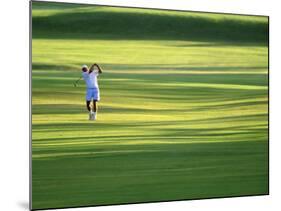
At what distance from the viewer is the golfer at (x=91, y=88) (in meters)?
6.78

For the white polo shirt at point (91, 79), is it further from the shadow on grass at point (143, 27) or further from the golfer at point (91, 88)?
the shadow on grass at point (143, 27)

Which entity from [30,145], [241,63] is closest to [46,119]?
[30,145]

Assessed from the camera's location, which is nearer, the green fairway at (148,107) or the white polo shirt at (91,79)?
the green fairway at (148,107)

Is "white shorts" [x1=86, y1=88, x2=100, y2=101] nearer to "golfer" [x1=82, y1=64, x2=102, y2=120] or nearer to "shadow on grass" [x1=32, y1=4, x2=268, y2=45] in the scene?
"golfer" [x1=82, y1=64, x2=102, y2=120]

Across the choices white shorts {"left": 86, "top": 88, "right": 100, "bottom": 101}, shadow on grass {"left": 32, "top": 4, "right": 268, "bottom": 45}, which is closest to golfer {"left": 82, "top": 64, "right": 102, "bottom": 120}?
white shorts {"left": 86, "top": 88, "right": 100, "bottom": 101}

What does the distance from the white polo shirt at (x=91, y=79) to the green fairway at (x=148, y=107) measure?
57mm

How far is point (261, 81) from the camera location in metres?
7.53

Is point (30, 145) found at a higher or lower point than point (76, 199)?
higher

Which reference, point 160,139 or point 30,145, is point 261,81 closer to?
point 160,139

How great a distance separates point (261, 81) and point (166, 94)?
4.03ft

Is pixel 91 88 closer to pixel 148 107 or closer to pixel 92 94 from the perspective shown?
pixel 92 94

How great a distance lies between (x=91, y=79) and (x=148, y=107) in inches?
27.6

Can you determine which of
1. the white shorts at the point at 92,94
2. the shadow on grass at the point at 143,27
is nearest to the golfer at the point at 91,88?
the white shorts at the point at 92,94

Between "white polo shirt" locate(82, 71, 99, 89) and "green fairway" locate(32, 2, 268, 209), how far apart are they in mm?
57
